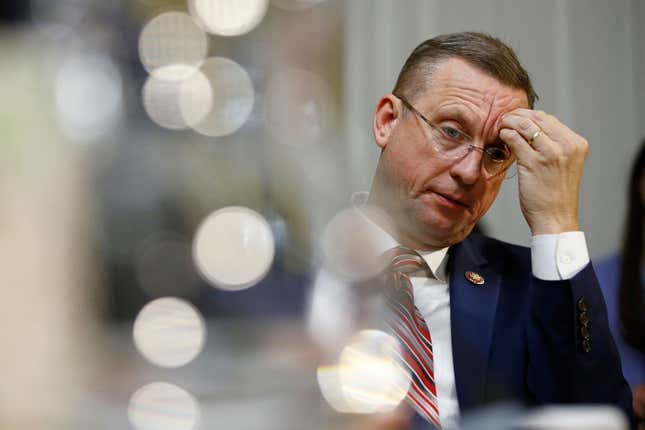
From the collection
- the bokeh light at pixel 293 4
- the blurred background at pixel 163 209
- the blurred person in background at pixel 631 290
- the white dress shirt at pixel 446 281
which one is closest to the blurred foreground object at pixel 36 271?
the blurred background at pixel 163 209

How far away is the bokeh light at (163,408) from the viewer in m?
0.33

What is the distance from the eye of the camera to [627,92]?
1225mm

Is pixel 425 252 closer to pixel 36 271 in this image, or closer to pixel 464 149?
pixel 464 149

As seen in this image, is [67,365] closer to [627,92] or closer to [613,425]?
[613,425]

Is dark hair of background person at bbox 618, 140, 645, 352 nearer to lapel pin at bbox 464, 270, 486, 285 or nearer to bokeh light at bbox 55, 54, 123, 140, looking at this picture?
lapel pin at bbox 464, 270, 486, 285

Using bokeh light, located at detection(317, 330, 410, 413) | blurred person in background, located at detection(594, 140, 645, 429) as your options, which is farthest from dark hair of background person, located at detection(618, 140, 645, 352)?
bokeh light, located at detection(317, 330, 410, 413)

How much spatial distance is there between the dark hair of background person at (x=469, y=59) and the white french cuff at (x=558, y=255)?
0.52 ft

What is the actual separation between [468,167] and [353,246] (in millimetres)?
163

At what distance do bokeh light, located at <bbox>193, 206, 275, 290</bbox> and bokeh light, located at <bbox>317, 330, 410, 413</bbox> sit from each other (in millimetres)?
82

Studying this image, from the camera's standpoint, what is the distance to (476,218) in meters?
0.74

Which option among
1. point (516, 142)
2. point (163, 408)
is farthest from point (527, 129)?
point (163, 408)

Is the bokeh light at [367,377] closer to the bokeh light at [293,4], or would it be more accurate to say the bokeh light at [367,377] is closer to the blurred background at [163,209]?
the blurred background at [163,209]

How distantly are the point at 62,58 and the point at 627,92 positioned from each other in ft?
3.60

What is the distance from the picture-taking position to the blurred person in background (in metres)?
1.20
